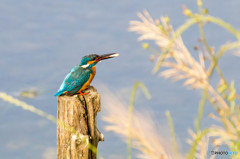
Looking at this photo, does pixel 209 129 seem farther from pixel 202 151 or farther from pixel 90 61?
pixel 90 61

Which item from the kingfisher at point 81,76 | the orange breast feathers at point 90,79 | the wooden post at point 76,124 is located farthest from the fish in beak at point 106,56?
the wooden post at point 76,124

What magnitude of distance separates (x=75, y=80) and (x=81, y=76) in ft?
0.28

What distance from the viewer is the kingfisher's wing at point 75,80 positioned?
4.74 metres

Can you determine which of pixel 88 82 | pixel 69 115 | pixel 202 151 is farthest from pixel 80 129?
pixel 202 151

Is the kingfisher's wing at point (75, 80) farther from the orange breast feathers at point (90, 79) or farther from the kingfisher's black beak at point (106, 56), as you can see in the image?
the kingfisher's black beak at point (106, 56)

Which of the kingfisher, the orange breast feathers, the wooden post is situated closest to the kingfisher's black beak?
the kingfisher

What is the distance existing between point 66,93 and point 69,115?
301mm

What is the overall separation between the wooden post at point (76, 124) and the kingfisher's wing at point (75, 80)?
0.26 feet

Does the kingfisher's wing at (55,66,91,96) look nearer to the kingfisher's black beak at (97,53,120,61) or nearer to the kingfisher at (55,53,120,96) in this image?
the kingfisher at (55,53,120,96)

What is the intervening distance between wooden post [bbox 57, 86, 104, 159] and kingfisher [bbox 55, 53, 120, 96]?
8 centimetres

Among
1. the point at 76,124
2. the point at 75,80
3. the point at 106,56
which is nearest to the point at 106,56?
the point at 106,56

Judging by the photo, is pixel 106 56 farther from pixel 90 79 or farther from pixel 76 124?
pixel 76 124

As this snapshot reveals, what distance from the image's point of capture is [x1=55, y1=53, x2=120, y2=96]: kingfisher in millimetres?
4750

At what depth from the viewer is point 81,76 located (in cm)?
484
